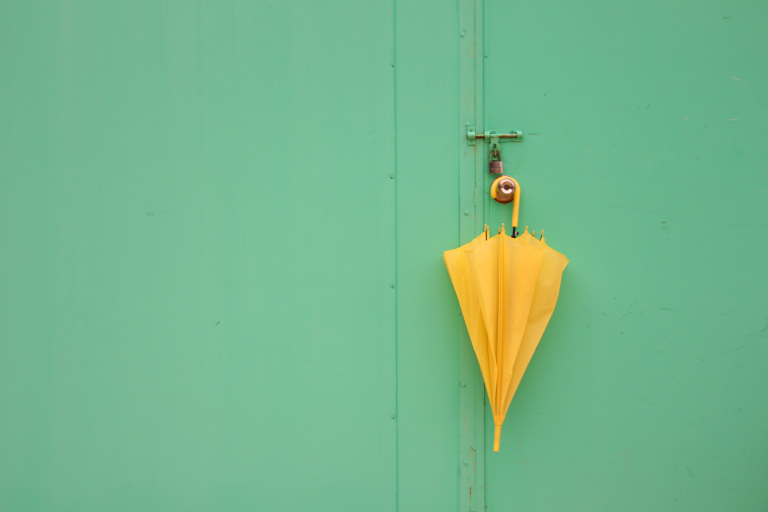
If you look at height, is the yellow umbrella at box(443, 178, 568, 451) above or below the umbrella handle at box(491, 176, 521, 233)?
below

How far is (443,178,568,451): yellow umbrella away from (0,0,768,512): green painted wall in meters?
0.09

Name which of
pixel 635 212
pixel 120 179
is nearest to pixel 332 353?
pixel 120 179

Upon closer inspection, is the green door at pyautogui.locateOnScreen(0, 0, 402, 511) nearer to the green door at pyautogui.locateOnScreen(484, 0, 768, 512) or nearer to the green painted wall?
the green painted wall

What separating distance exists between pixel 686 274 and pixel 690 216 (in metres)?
0.14

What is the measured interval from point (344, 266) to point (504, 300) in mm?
400

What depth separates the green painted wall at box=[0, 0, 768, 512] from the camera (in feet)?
3.76

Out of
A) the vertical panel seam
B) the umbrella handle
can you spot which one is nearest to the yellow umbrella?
the umbrella handle

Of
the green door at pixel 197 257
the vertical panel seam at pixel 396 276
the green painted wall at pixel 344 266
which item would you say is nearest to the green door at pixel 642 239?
the green painted wall at pixel 344 266

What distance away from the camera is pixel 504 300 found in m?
1.06

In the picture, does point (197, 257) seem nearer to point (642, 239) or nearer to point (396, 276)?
point (396, 276)

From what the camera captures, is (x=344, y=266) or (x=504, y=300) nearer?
(x=504, y=300)

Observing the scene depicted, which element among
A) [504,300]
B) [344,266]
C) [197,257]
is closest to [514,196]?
[504,300]

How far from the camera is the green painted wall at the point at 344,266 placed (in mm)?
1147

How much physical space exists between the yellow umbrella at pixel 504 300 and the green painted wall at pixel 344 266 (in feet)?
0.28
